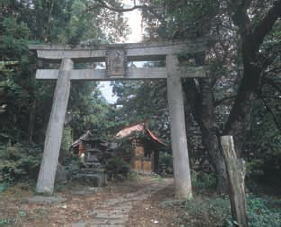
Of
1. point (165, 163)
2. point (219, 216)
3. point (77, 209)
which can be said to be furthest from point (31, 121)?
point (165, 163)

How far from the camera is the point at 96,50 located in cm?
863

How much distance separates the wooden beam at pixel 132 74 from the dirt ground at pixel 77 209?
10.7ft

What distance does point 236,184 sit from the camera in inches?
178

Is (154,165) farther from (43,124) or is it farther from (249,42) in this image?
(249,42)

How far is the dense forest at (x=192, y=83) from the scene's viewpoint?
664 cm

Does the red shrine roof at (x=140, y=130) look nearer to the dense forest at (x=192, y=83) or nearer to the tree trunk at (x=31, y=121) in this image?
the dense forest at (x=192, y=83)

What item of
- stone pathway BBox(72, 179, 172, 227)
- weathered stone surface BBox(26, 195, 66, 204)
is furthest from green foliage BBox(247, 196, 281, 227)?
weathered stone surface BBox(26, 195, 66, 204)

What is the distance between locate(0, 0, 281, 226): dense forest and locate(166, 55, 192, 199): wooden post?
2.13 feet

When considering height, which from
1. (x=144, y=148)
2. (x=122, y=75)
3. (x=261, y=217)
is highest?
(x=122, y=75)

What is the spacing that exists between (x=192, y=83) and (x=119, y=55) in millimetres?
2263

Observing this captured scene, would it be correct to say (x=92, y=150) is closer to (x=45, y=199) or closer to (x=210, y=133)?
(x=45, y=199)

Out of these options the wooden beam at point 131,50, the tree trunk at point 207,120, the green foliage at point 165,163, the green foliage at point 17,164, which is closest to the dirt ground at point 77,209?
the green foliage at point 17,164

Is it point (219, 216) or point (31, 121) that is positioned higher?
point (31, 121)

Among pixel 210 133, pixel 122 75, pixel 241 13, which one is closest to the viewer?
pixel 241 13
